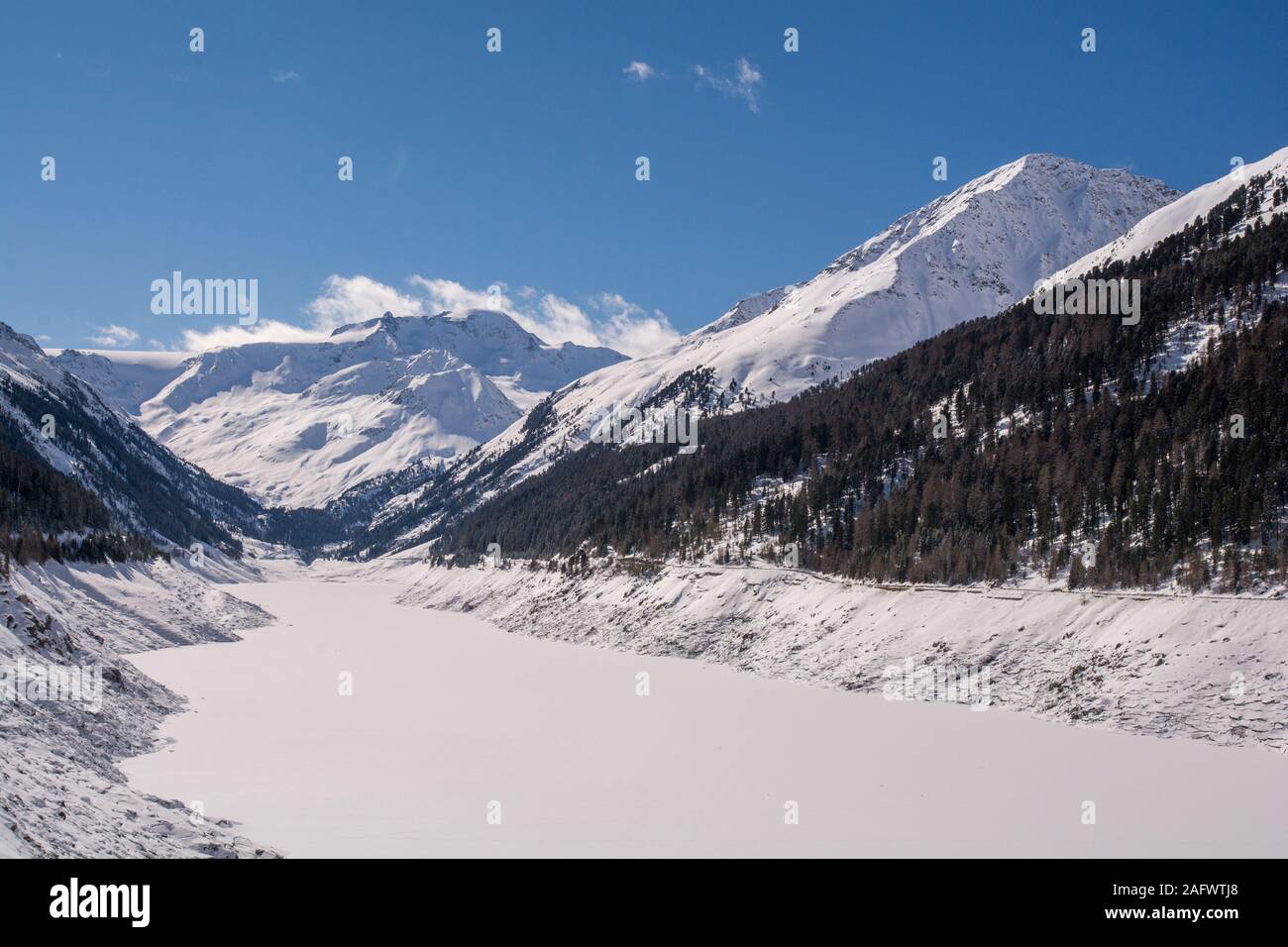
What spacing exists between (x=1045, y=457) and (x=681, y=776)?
57911 mm

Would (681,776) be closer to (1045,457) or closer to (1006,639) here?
(1006,639)

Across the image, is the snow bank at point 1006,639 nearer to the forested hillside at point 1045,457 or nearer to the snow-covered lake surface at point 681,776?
the snow-covered lake surface at point 681,776

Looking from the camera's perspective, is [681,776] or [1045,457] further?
[1045,457]

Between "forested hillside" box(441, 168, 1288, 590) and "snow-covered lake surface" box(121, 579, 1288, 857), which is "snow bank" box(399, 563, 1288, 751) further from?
"forested hillside" box(441, 168, 1288, 590)

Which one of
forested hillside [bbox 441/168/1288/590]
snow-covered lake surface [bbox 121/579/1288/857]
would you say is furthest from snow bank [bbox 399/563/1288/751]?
forested hillside [bbox 441/168/1288/590]

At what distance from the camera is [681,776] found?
3008 cm

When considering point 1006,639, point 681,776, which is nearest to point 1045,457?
point 1006,639

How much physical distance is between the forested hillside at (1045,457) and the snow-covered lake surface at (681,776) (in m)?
20.1

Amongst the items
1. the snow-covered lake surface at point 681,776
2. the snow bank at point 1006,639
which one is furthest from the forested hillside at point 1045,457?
the snow-covered lake surface at point 681,776

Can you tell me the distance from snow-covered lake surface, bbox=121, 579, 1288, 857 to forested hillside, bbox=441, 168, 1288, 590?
20113mm

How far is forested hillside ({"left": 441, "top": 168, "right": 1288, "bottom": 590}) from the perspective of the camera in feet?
185
